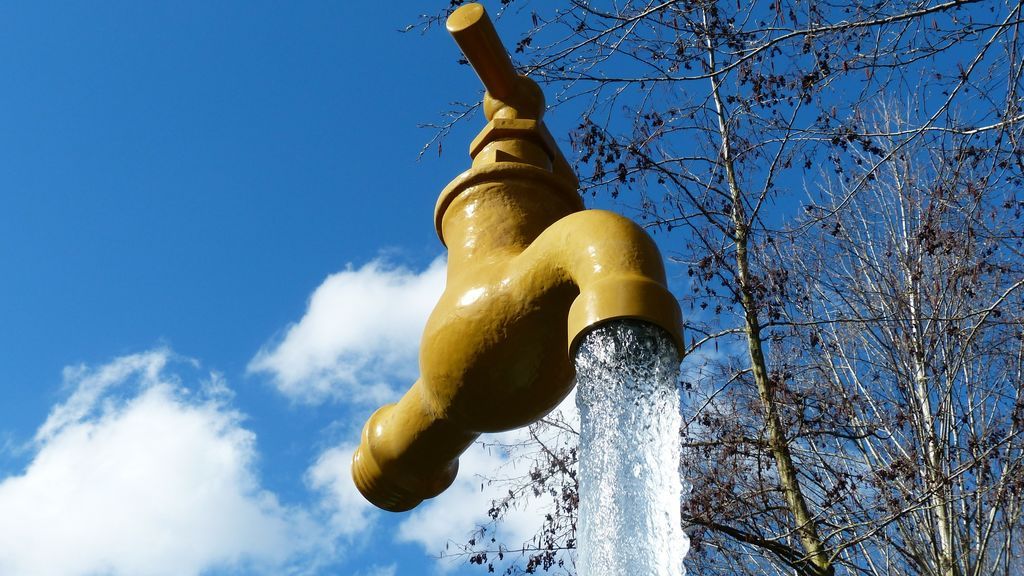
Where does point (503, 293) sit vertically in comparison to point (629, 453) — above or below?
above

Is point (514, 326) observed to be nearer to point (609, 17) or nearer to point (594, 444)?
point (594, 444)

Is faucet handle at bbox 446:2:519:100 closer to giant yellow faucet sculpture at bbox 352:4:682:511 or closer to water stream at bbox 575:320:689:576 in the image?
giant yellow faucet sculpture at bbox 352:4:682:511

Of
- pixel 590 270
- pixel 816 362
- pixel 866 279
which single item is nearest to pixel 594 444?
pixel 590 270

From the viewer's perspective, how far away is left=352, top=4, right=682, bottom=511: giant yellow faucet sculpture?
1.21 m

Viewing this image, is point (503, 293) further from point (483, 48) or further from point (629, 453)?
point (483, 48)

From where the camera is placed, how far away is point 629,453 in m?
1.15

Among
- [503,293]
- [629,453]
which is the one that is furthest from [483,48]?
[629,453]

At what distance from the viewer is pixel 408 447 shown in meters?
1.58

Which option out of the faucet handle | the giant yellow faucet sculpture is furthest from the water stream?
the faucet handle

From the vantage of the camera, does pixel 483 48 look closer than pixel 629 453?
No

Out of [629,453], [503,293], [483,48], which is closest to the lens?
[629,453]

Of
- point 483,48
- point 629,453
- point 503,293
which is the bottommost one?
point 629,453

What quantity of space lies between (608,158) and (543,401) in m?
5.21

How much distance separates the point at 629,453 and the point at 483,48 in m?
0.81
